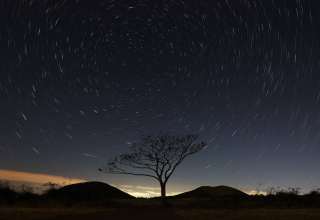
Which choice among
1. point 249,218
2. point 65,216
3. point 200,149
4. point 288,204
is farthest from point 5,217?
point 200,149

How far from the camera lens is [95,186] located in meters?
64.8

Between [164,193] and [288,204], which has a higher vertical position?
[164,193]

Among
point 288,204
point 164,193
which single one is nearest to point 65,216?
point 288,204

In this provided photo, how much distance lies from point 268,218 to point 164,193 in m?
26.5

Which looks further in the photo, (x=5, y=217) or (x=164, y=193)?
(x=164, y=193)

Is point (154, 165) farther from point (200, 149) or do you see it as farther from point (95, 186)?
point (95, 186)

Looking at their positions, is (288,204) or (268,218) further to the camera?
(288,204)

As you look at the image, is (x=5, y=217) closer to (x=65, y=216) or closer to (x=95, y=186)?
(x=65, y=216)

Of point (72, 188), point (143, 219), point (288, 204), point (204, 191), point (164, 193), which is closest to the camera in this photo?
point (143, 219)

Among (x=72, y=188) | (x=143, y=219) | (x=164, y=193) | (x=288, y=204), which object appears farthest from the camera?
(x=72, y=188)

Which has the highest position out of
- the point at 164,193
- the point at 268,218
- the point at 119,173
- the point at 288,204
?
the point at 119,173

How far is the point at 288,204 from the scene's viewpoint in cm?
3031

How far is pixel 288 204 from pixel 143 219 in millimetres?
13542

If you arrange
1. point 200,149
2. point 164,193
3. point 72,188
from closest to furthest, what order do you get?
point 164,193
point 200,149
point 72,188
